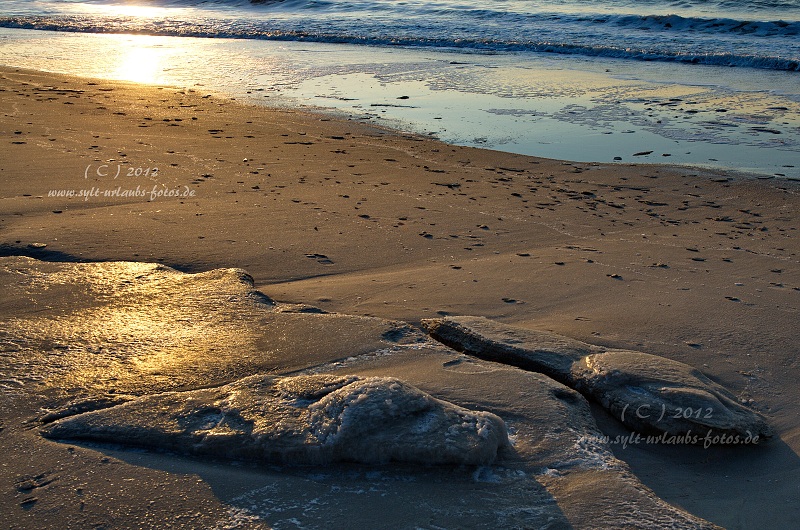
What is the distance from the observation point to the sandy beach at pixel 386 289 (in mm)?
2375

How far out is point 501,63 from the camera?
14.2m

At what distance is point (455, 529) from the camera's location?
7.32ft

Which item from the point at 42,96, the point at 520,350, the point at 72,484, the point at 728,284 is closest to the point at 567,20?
the point at 42,96

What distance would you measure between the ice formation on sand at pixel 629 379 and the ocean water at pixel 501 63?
460 centimetres

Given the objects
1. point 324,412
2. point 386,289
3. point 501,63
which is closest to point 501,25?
point 501,63

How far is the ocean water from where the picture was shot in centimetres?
862

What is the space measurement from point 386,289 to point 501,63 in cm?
1091

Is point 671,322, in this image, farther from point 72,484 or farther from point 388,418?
point 72,484

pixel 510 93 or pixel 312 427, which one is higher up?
pixel 510 93

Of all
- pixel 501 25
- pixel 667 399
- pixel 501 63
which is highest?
pixel 501 25

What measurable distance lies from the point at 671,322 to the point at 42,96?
856 cm

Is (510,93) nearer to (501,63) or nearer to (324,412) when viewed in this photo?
(501,63)

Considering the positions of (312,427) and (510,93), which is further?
(510,93)

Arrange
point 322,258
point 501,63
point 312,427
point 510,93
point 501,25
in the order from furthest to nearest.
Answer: point 501,25, point 501,63, point 510,93, point 322,258, point 312,427
